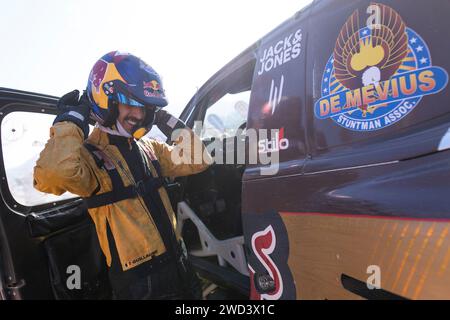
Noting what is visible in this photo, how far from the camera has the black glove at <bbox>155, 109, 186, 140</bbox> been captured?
227cm

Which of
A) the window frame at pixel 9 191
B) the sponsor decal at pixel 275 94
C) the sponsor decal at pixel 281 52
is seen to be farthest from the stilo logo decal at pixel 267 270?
the window frame at pixel 9 191

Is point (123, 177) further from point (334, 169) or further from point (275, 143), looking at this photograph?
point (334, 169)

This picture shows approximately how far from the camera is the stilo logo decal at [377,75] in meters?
1.07

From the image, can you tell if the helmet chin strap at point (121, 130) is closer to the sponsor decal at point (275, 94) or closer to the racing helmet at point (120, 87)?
the racing helmet at point (120, 87)

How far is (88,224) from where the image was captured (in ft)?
7.73

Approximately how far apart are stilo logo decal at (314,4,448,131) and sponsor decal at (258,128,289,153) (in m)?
0.21

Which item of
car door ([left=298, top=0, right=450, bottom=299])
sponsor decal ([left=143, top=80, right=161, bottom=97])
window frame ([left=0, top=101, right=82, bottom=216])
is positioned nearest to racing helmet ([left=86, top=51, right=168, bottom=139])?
sponsor decal ([left=143, top=80, right=161, bottom=97])

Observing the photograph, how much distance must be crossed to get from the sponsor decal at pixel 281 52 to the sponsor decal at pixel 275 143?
0.35 metres

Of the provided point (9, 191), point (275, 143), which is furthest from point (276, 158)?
point (9, 191)

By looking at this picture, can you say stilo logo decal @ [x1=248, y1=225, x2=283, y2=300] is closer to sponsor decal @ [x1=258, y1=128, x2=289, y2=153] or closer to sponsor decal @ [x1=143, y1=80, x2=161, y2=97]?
sponsor decal @ [x1=258, y1=128, x2=289, y2=153]

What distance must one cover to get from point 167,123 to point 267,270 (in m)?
1.22

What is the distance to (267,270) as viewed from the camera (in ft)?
5.00
